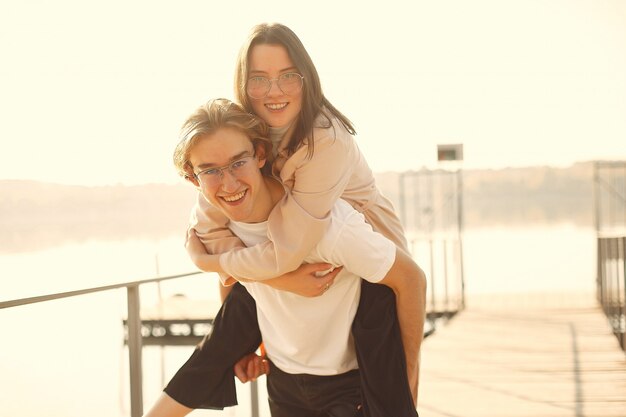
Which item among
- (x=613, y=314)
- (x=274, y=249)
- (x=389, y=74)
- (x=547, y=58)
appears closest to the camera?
(x=274, y=249)

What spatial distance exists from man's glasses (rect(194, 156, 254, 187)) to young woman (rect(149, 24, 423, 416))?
0.16ft

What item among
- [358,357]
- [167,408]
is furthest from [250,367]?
[358,357]

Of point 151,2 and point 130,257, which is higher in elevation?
point 151,2

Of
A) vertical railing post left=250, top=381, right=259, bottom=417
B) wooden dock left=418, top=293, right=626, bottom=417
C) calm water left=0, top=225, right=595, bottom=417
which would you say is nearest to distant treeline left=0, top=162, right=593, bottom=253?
calm water left=0, top=225, right=595, bottom=417

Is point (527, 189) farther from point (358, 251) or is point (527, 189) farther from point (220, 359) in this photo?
point (358, 251)

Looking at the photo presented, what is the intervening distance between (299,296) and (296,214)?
20 centimetres

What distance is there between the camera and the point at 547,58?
25016 millimetres

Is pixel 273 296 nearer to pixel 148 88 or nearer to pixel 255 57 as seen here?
pixel 255 57

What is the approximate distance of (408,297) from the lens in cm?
173

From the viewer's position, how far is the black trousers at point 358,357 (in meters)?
1.69

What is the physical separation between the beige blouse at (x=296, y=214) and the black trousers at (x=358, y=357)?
184 mm

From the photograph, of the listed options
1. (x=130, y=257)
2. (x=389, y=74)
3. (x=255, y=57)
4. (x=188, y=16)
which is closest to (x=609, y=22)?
(x=389, y=74)

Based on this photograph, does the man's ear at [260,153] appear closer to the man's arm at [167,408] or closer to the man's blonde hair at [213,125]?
the man's blonde hair at [213,125]

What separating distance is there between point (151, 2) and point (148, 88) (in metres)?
4.94
